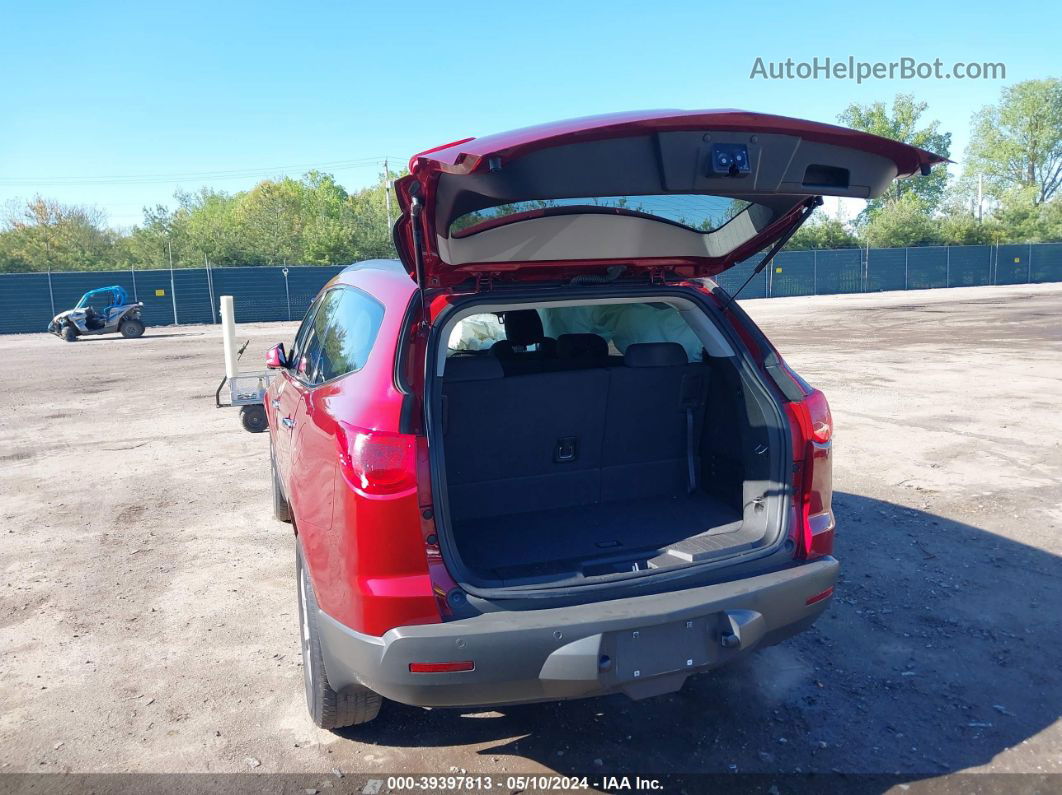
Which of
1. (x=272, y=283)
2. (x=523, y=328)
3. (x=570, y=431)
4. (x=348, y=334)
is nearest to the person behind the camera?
(x=348, y=334)

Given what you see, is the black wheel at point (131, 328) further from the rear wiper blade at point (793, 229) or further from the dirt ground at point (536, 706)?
the rear wiper blade at point (793, 229)

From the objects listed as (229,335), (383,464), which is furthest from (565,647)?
(229,335)

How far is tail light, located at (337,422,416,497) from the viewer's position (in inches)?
96.6

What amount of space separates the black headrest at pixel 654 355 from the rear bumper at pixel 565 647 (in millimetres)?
1210

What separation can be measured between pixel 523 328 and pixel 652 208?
1.37 metres

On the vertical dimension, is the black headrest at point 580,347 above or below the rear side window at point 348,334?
below

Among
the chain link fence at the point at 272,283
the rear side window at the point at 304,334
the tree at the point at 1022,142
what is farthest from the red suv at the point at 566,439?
the tree at the point at 1022,142

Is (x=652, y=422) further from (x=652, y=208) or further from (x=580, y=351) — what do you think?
(x=652, y=208)

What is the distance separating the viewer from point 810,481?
301cm

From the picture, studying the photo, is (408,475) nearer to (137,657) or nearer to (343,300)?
(343,300)

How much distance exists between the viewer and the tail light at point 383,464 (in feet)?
8.05

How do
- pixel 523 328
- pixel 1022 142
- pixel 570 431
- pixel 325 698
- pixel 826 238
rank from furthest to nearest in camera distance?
pixel 1022 142 → pixel 826 238 → pixel 523 328 → pixel 570 431 → pixel 325 698

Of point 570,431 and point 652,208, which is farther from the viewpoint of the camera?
point 570,431

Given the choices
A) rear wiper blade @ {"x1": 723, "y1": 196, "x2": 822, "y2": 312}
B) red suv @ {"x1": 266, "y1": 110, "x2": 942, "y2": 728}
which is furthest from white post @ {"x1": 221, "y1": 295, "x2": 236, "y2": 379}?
rear wiper blade @ {"x1": 723, "y1": 196, "x2": 822, "y2": 312}
